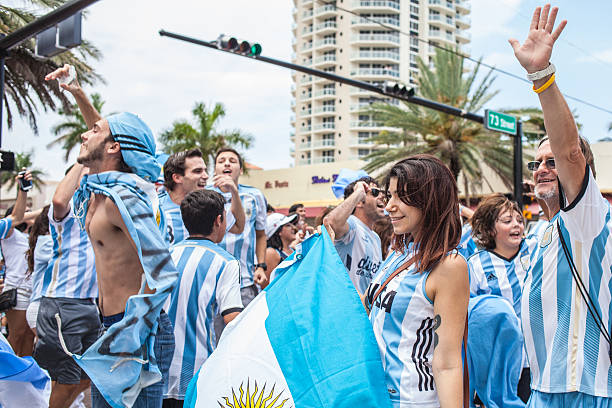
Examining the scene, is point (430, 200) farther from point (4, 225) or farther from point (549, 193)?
point (4, 225)

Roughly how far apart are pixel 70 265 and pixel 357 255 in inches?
96.9

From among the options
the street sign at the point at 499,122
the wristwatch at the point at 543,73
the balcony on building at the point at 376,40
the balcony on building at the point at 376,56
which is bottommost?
the wristwatch at the point at 543,73

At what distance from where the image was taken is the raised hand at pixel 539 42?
2.51m

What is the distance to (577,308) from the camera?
2.67m

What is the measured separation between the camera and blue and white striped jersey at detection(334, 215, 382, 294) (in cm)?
490

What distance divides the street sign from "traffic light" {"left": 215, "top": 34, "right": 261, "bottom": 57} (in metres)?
5.67

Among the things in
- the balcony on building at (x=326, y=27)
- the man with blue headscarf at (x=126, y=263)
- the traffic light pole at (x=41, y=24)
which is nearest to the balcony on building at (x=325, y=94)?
the balcony on building at (x=326, y=27)

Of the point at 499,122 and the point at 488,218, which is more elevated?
the point at 499,122

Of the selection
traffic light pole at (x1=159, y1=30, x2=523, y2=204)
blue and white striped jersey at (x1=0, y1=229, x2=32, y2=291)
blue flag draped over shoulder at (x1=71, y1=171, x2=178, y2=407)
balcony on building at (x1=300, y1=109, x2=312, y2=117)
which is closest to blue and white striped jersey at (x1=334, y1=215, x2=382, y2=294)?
blue flag draped over shoulder at (x1=71, y1=171, x2=178, y2=407)

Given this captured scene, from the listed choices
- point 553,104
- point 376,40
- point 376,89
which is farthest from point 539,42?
point 376,40

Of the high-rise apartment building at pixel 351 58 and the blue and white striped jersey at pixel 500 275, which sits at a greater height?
the high-rise apartment building at pixel 351 58

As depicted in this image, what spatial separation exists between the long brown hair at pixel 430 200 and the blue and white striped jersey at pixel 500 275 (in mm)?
2381

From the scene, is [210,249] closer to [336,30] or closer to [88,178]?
[88,178]

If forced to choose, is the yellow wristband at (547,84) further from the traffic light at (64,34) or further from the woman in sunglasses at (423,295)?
the traffic light at (64,34)
